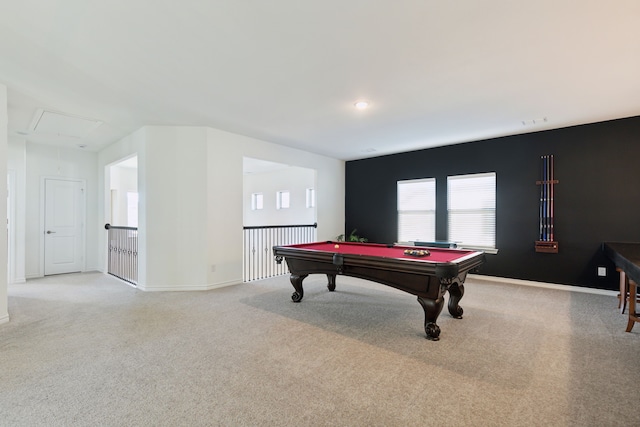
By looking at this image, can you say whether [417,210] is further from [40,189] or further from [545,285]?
[40,189]

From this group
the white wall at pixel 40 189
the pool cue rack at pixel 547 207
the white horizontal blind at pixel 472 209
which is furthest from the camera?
the white wall at pixel 40 189

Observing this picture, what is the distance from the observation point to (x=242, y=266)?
5371 millimetres

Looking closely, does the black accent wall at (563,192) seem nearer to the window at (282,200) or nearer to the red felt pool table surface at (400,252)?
the red felt pool table surface at (400,252)

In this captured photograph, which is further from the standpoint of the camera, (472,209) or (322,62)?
(472,209)

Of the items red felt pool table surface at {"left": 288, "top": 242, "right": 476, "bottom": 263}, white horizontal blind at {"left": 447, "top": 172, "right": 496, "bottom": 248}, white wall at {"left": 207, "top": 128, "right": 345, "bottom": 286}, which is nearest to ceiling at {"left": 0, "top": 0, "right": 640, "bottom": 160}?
white wall at {"left": 207, "top": 128, "right": 345, "bottom": 286}

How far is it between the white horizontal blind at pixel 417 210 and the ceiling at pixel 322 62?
6.17 ft

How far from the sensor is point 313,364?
7.82 ft

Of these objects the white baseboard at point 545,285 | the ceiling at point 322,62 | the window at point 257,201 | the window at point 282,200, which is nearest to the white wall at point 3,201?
the ceiling at point 322,62

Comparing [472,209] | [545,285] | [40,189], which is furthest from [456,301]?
[40,189]

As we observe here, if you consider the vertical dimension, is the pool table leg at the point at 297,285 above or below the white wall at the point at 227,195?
below

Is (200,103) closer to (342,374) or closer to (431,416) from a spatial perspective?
(342,374)

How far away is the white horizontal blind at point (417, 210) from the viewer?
20.4 feet

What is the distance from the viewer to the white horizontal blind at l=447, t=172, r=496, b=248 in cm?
550

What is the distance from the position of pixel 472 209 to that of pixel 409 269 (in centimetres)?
356
